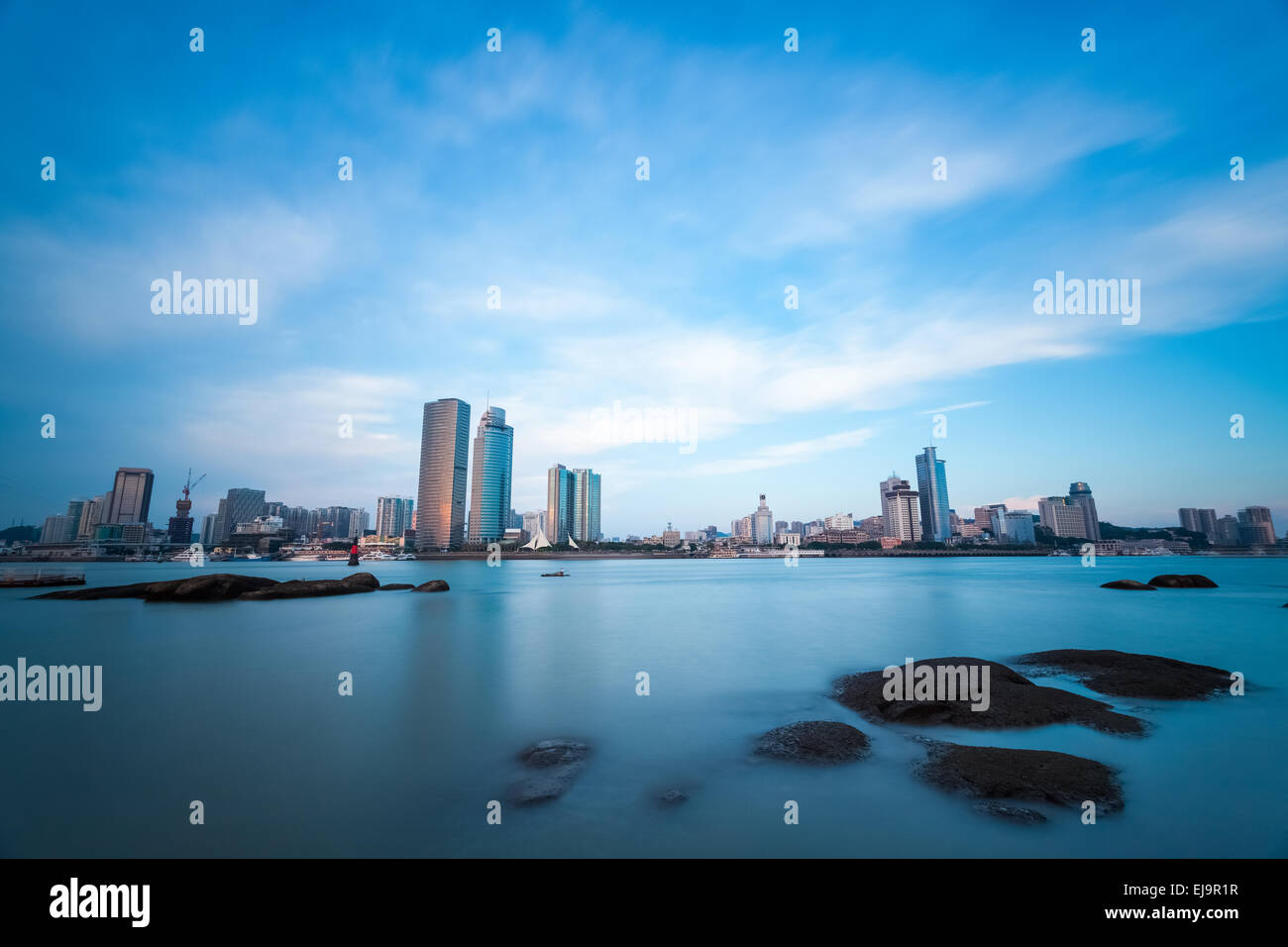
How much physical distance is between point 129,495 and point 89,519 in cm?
1155

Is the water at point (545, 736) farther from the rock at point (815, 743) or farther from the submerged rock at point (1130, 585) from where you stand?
the submerged rock at point (1130, 585)

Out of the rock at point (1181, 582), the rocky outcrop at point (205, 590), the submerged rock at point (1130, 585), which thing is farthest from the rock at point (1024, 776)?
the rock at point (1181, 582)

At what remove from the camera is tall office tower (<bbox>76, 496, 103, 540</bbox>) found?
149 meters

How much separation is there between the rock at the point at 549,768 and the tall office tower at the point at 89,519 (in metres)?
210

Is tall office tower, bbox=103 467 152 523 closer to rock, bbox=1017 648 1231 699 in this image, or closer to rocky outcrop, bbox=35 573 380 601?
rocky outcrop, bbox=35 573 380 601

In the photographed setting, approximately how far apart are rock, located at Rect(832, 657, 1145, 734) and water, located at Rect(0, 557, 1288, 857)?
523mm

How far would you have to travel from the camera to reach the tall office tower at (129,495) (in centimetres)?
15388

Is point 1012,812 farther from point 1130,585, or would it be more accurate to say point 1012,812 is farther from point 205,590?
point 1130,585

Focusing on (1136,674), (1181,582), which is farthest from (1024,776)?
(1181,582)

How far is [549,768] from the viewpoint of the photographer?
9945 mm

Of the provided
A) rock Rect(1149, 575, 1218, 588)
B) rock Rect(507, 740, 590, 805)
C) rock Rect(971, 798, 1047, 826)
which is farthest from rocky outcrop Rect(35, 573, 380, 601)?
rock Rect(1149, 575, 1218, 588)
